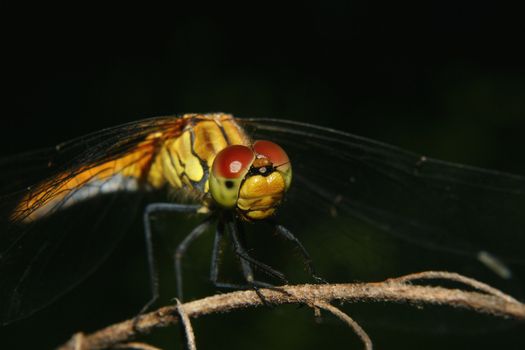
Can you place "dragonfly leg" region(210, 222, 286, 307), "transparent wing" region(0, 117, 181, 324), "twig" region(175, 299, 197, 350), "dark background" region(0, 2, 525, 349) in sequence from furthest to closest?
"dark background" region(0, 2, 525, 349), "transparent wing" region(0, 117, 181, 324), "dragonfly leg" region(210, 222, 286, 307), "twig" region(175, 299, 197, 350)

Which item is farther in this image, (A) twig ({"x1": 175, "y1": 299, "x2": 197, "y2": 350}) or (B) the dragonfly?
(B) the dragonfly

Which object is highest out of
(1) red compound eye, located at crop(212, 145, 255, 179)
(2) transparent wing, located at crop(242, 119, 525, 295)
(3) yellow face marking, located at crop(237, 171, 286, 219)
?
(1) red compound eye, located at crop(212, 145, 255, 179)

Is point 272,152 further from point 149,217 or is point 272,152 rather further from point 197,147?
point 149,217

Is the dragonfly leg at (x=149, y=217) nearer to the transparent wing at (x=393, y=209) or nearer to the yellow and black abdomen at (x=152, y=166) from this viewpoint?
the yellow and black abdomen at (x=152, y=166)

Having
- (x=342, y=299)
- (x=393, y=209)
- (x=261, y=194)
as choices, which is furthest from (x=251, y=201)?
(x=393, y=209)

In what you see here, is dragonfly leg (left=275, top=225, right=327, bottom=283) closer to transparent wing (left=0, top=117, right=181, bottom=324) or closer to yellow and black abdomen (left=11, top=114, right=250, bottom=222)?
yellow and black abdomen (left=11, top=114, right=250, bottom=222)

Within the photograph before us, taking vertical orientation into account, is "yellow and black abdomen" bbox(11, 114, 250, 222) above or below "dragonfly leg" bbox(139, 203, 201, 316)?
above

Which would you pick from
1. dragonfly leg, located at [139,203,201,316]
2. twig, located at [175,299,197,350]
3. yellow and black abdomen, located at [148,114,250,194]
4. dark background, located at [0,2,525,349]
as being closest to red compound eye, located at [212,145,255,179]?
yellow and black abdomen, located at [148,114,250,194]
